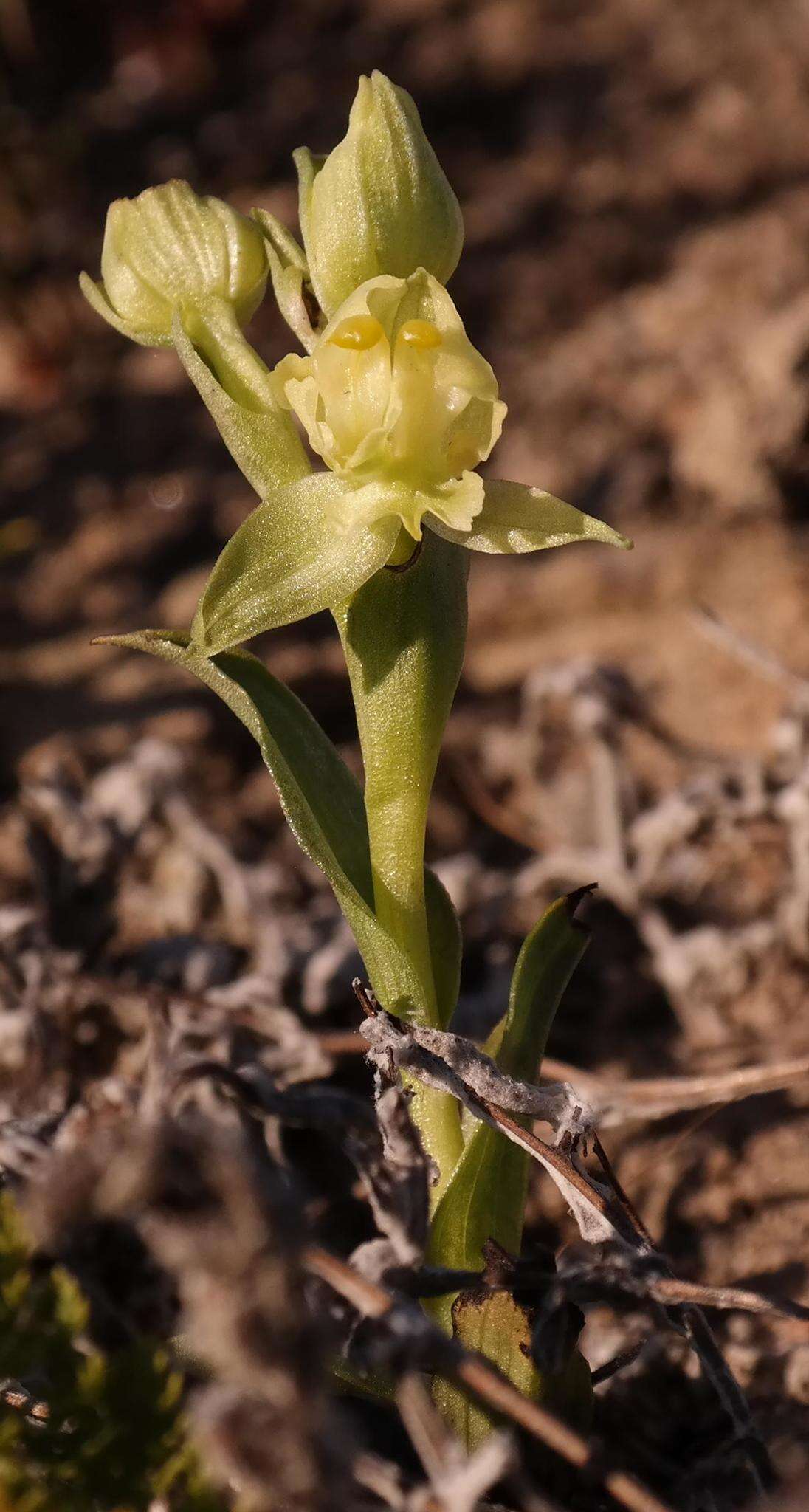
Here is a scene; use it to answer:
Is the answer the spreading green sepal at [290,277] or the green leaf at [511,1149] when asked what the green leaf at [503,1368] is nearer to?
the green leaf at [511,1149]

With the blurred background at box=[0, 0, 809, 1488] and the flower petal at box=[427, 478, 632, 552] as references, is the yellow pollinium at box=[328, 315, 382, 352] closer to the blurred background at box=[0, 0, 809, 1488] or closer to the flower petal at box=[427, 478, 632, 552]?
the flower petal at box=[427, 478, 632, 552]

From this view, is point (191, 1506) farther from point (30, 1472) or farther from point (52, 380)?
point (52, 380)

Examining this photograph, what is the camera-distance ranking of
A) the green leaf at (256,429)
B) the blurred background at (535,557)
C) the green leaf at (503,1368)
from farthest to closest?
the blurred background at (535,557)
the green leaf at (256,429)
the green leaf at (503,1368)

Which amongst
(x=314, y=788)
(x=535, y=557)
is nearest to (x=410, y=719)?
(x=314, y=788)

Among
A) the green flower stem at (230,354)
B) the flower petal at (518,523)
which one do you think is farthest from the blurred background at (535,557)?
the green flower stem at (230,354)

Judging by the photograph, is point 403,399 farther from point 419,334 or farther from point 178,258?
point 178,258
